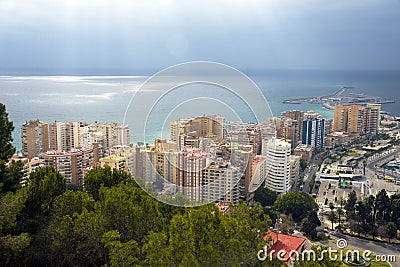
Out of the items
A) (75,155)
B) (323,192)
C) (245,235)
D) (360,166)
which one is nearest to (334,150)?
→ (360,166)

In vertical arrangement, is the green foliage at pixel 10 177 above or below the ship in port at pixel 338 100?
below

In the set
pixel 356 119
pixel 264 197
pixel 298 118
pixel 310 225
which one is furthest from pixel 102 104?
pixel 310 225

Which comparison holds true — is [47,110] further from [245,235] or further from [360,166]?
[245,235]

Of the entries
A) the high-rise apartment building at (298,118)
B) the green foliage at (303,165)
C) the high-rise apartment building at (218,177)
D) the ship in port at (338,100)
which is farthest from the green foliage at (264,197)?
the ship in port at (338,100)

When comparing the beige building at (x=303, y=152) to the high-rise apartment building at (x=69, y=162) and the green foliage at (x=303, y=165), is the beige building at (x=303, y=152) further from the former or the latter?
the high-rise apartment building at (x=69, y=162)

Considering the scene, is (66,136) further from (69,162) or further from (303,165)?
(303,165)

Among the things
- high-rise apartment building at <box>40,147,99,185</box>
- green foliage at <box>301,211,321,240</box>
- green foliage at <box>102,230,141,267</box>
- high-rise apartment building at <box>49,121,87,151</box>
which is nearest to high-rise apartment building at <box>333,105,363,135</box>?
high-rise apartment building at <box>49,121,87,151</box>

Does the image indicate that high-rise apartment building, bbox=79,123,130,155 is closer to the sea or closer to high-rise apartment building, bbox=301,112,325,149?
the sea
